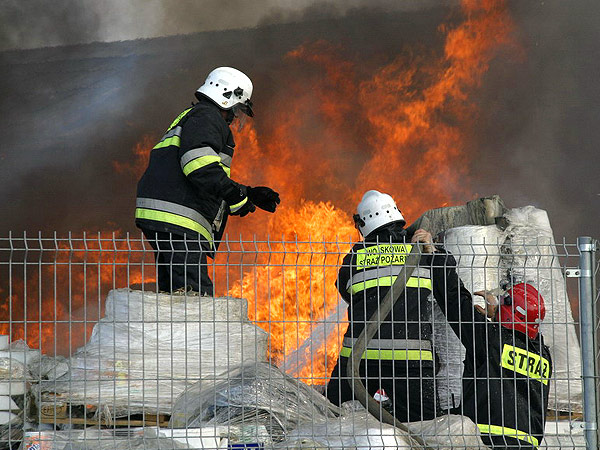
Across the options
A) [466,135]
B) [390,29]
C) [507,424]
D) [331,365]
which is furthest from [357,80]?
[507,424]

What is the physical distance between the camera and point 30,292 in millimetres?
11016

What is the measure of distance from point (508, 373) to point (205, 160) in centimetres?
234

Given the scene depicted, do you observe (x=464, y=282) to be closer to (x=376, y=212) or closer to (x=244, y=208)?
(x=376, y=212)

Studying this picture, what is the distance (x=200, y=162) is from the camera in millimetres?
6039

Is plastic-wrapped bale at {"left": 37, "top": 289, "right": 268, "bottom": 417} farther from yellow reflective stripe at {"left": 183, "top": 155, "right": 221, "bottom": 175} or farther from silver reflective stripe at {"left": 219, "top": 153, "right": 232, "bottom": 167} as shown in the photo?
silver reflective stripe at {"left": 219, "top": 153, "right": 232, "bottom": 167}

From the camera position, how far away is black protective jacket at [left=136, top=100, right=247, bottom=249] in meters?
6.06

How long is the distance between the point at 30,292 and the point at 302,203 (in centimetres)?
324

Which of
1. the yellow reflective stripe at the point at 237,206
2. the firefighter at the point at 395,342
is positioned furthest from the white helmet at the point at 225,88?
the firefighter at the point at 395,342

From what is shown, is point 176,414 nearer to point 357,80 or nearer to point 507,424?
point 507,424

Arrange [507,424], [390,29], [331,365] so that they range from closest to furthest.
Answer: [507,424], [331,365], [390,29]

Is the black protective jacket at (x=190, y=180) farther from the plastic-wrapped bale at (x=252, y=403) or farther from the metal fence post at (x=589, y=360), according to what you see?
the metal fence post at (x=589, y=360)

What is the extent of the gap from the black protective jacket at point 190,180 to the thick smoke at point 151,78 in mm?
4688

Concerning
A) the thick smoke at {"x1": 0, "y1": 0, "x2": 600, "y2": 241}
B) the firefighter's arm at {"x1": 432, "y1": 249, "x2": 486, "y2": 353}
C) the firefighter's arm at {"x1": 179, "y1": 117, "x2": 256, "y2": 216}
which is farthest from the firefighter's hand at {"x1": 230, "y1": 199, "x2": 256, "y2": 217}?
the thick smoke at {"x1": 0, "y1": 0, "x2": 600, "y2": 241}

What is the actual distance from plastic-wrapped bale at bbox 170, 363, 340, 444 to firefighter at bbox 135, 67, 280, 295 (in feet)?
4.13
